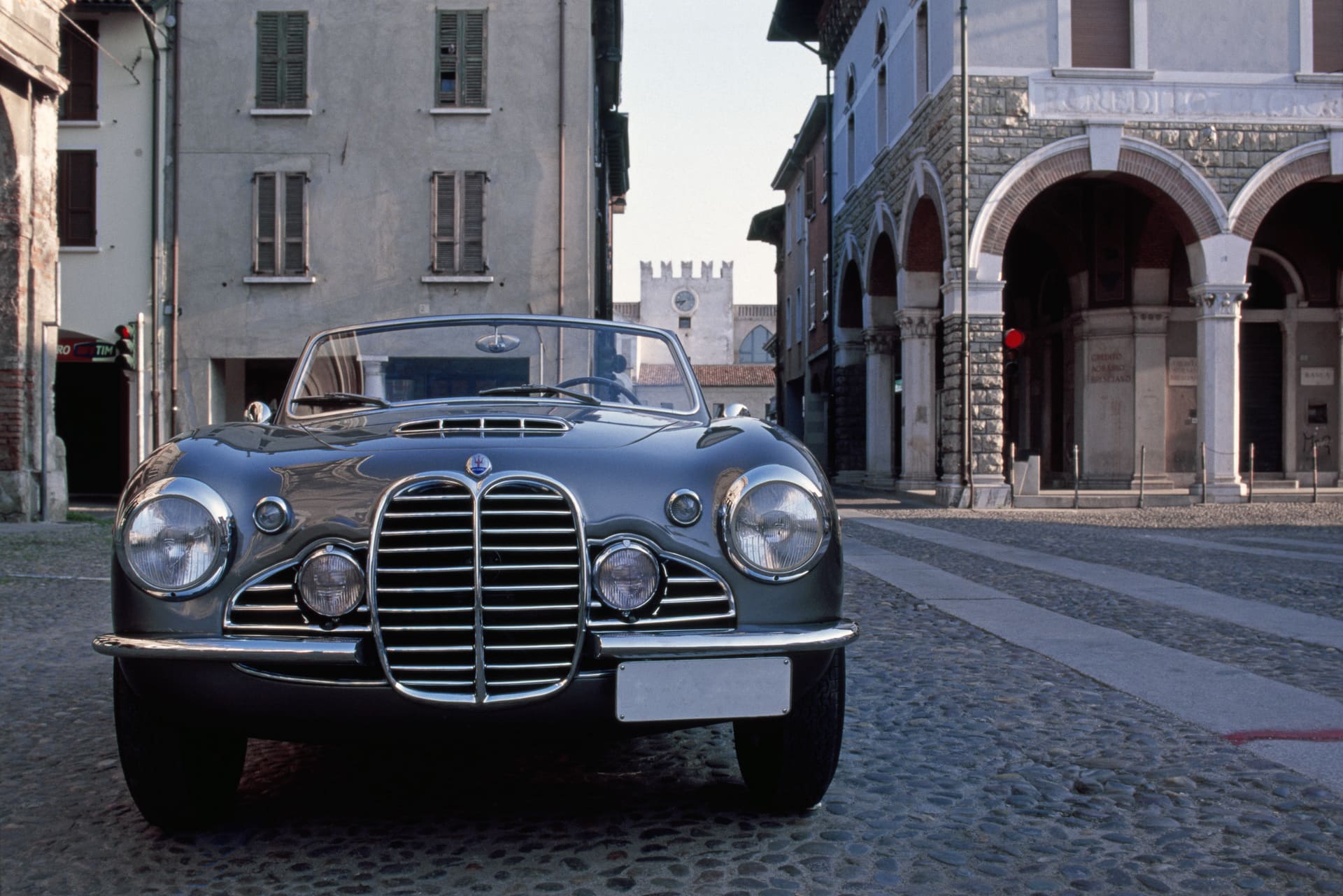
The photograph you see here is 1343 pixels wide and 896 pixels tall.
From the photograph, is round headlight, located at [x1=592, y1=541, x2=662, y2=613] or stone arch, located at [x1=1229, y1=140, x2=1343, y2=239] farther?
stone arch, located at [x1=1229, y1=140, x2=1343, y2=239]

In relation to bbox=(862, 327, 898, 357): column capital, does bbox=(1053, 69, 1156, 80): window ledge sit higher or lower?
higher

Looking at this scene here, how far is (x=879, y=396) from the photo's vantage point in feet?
85.7

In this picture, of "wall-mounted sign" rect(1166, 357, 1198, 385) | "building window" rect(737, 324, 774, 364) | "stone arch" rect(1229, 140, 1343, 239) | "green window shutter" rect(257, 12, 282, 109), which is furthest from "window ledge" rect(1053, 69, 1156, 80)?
"building window" rect(737, 324, 774, 364)

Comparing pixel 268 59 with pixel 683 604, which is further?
pixel 268 59

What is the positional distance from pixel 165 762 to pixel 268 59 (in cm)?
2026

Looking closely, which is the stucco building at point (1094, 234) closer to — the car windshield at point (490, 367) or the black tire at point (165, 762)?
the car windshield at point (490, 367)

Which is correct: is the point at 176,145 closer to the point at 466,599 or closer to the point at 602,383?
the point at 602,383

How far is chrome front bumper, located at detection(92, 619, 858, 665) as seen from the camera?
2.54 meters

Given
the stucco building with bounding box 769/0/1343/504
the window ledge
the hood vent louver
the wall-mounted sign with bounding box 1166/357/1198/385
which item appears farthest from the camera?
the wall-mounted sign with bounding box 1166/357/1198/385

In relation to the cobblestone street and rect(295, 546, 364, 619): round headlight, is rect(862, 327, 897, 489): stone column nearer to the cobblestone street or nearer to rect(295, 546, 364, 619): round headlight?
the cobblestone street

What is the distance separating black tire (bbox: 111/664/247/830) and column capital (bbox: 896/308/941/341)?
2035cm

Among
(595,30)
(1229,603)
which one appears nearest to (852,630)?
(1229,603)

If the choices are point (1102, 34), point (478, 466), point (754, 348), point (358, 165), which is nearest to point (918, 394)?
point (1102, 34)

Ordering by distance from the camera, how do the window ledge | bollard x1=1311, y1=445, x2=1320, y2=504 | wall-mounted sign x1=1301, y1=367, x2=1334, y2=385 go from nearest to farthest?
the window ledge < bollard x1=1311, y1=445, x2=1320, y2=504 < wall-mounted sign x1=1301, y1=367, x2=1334, y2=385
